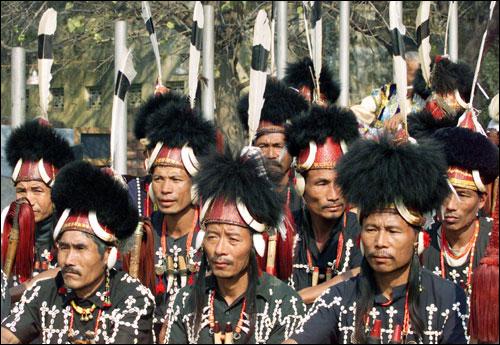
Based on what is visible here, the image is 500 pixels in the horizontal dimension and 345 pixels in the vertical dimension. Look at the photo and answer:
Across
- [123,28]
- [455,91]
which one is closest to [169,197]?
[123,28]

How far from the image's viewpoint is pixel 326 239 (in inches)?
293

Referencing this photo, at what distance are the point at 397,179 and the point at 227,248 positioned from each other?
3.05 feet

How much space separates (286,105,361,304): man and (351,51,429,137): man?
1.33 m

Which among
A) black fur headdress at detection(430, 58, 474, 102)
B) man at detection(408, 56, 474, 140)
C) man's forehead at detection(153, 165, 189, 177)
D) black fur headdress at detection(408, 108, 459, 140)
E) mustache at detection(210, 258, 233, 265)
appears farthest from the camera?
black fur headdress at detection(430, 58, 474, 102)

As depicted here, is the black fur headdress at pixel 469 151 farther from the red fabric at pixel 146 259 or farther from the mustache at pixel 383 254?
the red fabric at pixel 146 259

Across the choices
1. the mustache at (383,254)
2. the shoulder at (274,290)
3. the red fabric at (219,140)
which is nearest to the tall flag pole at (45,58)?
the red fabric at (219,140)

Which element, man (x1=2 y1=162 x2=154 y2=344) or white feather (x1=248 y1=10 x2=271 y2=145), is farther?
white feather (x1=248 y1=10 x2=271 y2=145)

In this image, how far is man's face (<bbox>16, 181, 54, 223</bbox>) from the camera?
27.0 ft

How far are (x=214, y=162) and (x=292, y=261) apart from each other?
4.34ft

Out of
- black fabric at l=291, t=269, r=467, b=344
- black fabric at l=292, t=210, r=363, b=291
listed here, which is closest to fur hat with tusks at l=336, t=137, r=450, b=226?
black fabric at l=291, t=269, r=467, b=344

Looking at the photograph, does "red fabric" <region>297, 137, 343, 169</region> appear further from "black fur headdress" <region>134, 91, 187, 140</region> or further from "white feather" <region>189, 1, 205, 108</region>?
"black fur headdress" <region>134, 91, 187, 140</region>

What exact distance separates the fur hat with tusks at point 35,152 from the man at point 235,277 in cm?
237

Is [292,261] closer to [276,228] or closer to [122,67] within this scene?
[276,228]

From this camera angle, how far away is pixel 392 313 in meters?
5.75
